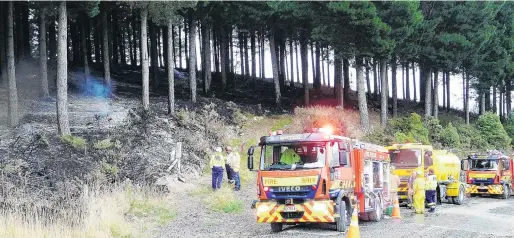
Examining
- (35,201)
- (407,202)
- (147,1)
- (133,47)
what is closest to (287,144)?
(35,201)

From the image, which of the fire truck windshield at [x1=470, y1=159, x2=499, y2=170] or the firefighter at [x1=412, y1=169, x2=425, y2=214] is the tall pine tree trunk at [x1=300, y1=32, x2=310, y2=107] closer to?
the fire truck windshield at [x1=470, y1=159, x2=499, y2=170]

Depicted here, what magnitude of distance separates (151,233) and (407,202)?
11813 millimetres

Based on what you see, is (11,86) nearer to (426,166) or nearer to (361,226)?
(361,226)

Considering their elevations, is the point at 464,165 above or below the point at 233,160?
below

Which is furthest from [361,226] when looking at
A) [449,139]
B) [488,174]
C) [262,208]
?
[449,139]

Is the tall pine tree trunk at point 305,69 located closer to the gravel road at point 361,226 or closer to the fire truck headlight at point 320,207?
the gravel road at point 361,226

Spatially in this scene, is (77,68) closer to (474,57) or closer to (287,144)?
(474,57)

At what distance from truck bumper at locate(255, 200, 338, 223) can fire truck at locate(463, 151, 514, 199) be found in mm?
16404

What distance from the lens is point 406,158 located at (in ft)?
70.6

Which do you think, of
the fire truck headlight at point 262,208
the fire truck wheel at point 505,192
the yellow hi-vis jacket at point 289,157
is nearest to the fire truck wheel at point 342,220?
the yellow hi-vis jacket at point 289,157

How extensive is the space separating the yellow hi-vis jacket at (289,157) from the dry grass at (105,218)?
3933 mm

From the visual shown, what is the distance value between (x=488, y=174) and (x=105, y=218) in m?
20.4

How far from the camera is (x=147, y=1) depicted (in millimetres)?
24031

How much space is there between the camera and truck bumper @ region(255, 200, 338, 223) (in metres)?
12.6
